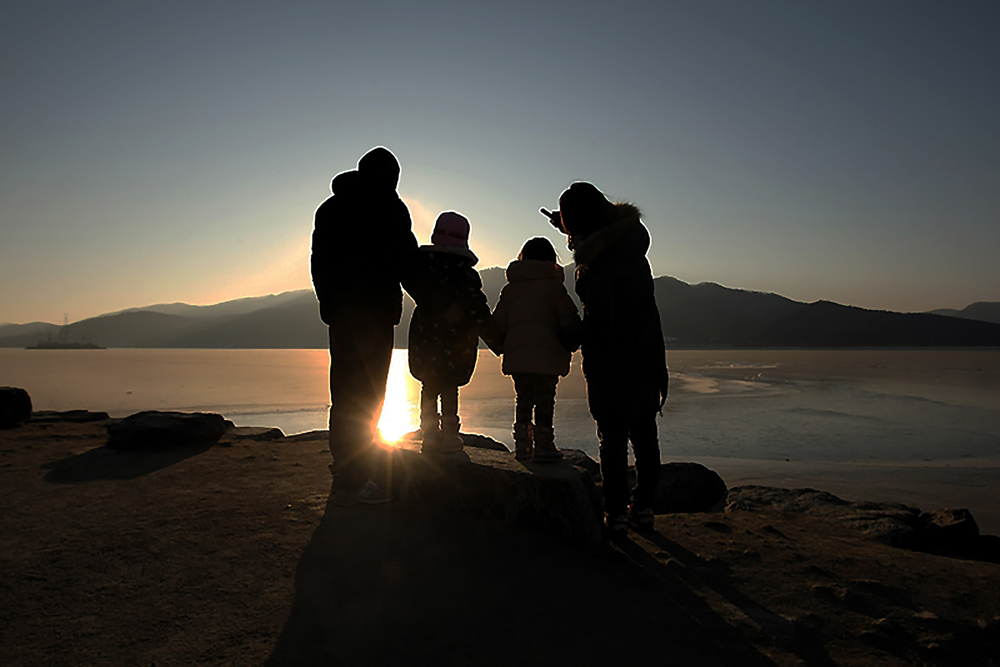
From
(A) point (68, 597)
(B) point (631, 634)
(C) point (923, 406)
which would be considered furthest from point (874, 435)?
(A) point (68, 597)

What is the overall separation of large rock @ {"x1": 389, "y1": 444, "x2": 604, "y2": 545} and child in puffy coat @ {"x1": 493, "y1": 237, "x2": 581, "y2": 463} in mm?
259

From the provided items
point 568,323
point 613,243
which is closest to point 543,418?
point 568,323

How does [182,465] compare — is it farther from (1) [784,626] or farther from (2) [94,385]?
(2) [94,385]

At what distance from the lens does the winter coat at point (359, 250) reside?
4.22 meters

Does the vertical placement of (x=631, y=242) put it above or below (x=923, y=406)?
above

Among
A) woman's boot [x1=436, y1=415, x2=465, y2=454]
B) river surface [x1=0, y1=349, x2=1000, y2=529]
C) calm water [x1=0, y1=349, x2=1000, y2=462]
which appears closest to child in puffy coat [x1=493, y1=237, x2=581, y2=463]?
woman's boot [x1=436, y1=415, x2=465, y2=454]

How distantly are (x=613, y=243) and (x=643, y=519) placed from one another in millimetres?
2055

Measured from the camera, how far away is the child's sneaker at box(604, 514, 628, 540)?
3.73 metres

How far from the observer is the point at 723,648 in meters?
2.47

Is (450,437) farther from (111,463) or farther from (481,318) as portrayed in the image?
(111,463)

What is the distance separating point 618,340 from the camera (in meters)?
3.89

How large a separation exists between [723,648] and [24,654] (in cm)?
302

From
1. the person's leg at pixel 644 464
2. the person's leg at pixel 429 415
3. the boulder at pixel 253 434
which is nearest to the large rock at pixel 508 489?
the person's leg at pixel 429 415

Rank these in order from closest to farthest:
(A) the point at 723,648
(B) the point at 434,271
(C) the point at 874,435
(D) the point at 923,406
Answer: (A) the point at 723,648, (B) the point at 434,271, (C) the point at 874,435, (D) the point at 923,406
